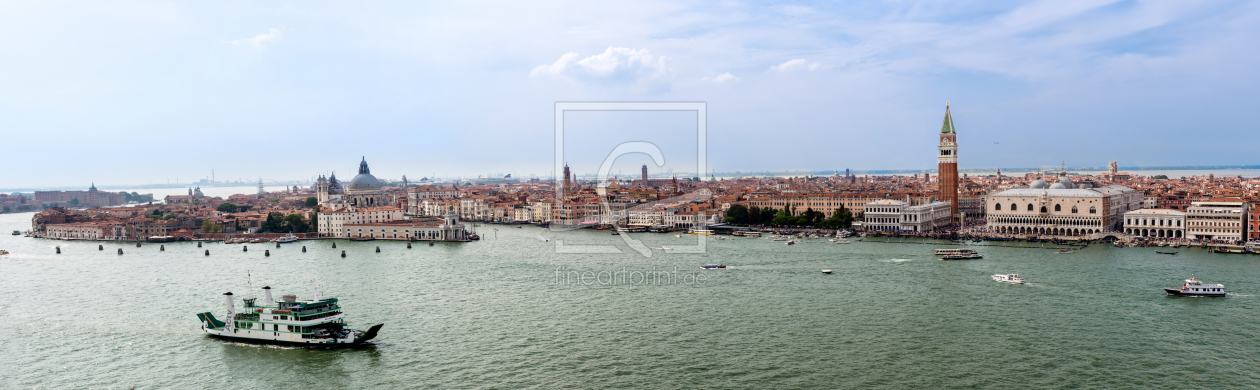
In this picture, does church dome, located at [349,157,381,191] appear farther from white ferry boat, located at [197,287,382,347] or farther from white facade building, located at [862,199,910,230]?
white ferry boat, located at [197,287,382,347]

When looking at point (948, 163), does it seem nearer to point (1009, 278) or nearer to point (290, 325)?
point (1009, 278)

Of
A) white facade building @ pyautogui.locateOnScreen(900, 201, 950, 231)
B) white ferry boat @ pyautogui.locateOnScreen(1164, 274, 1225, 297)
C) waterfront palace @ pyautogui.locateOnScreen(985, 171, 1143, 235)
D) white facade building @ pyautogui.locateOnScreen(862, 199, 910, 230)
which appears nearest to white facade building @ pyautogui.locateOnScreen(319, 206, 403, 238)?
white facade building @ pyautogui.locateOnScreen(862, 199, 910, 230)

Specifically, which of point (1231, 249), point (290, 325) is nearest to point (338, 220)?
point (290, 325)

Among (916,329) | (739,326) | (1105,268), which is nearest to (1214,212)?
(1105,268)

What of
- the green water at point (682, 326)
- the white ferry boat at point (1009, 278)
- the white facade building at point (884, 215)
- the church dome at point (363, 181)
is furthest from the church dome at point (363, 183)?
the white ferry boat at point (1009, 278)

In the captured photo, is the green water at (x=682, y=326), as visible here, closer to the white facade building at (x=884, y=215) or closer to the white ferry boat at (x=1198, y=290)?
the white ferry boat at (x=1198, y=290)

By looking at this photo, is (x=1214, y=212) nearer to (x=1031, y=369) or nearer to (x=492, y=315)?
(x=1031, y=369)
